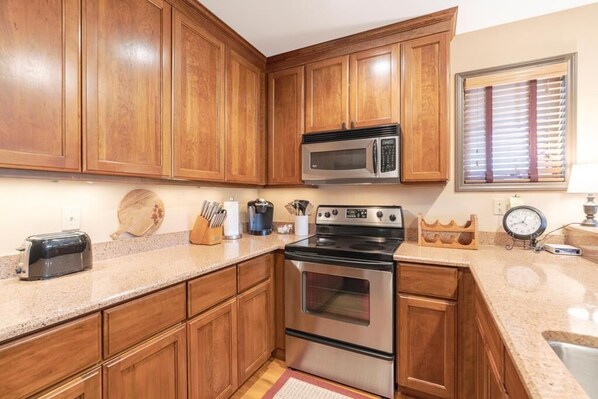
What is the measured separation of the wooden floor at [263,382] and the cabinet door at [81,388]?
3.13 feet

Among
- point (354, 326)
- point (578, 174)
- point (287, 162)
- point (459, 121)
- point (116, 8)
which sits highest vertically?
point (116, 8)

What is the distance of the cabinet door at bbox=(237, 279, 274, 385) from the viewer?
1.65m

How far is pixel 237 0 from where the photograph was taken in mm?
1663

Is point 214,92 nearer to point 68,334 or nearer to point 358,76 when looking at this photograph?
point 358,76

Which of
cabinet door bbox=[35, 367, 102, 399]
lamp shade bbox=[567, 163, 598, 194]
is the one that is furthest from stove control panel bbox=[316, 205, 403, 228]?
cabinet door bbox=[35, 367, 102, 399]

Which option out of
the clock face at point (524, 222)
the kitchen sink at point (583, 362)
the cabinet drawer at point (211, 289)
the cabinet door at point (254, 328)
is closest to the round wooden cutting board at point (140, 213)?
the cabinet drawer at point (211, 289)

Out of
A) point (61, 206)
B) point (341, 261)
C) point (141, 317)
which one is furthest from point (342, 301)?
point (61, 206)

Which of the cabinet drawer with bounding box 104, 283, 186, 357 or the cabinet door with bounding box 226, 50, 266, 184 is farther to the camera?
the cabinet door with bounding box 226, 50, 266, 184

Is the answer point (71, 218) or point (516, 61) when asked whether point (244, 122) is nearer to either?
point (71, 218)

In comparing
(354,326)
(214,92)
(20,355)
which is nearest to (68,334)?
(20,355)

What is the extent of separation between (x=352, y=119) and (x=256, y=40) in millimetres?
976

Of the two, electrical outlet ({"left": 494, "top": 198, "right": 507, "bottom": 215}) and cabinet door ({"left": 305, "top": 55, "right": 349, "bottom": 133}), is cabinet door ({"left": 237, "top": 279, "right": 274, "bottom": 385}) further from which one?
electrical outlet ({"left": 494, "top": 198, "right": 507, "bottom": 215})

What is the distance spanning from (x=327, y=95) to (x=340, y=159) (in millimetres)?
550

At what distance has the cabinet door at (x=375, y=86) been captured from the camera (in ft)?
6.47
